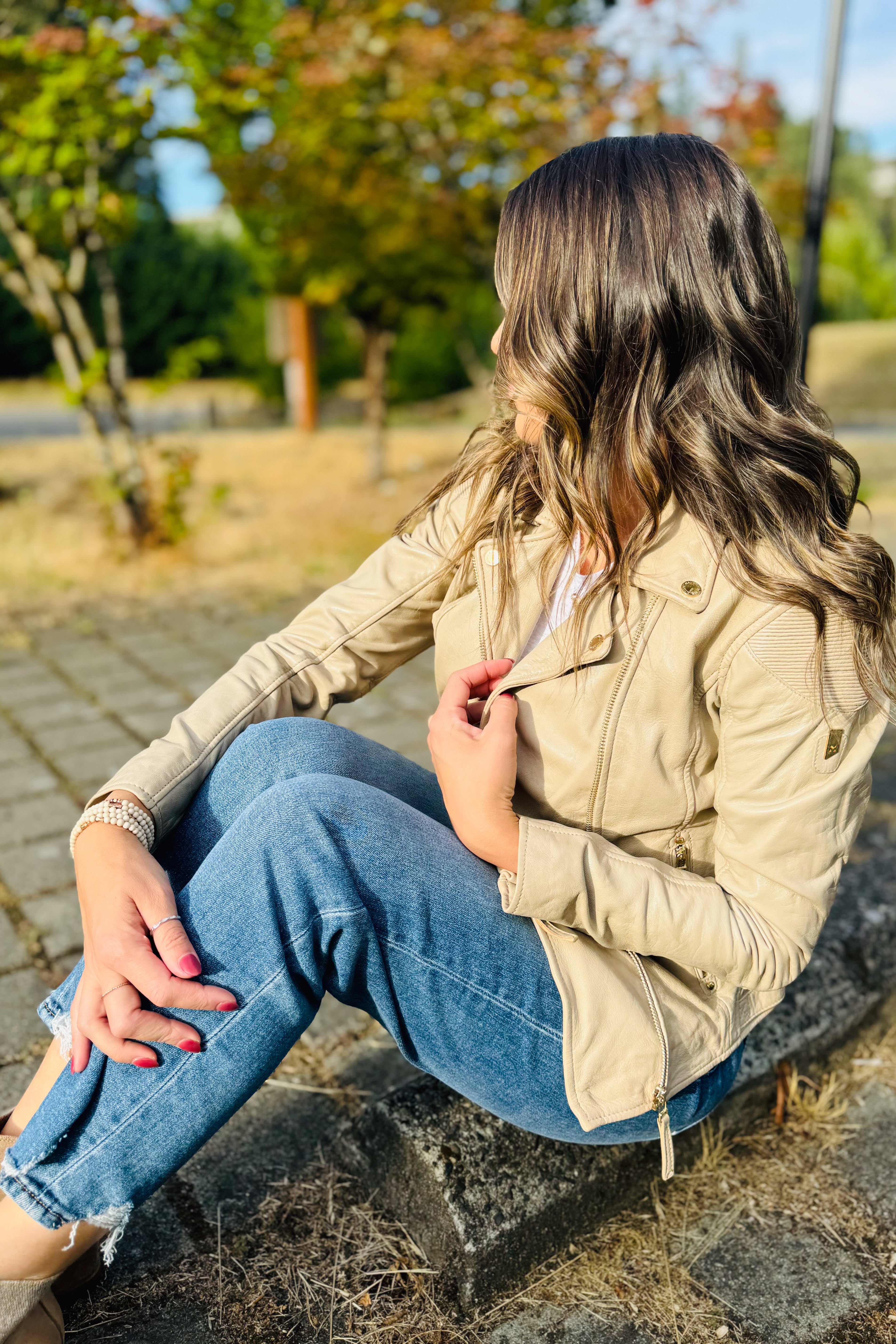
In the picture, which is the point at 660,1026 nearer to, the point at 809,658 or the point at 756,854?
the point at 756,854

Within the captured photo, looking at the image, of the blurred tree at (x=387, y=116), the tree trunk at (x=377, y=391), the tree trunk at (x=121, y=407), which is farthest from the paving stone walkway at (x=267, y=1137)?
the tree trunk at (x=377, y=391)

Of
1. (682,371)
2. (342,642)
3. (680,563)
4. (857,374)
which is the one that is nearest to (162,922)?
(342,642)

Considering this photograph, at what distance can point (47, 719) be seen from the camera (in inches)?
144

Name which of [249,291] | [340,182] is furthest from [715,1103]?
[249,291]

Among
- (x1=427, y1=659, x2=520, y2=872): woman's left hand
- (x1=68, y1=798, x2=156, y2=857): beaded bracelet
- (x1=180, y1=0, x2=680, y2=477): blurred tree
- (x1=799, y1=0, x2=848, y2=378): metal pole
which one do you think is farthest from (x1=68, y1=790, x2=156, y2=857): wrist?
(x1=180, y1=0, x2=680, y2=477): blurred tree

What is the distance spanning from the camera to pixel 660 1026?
Result: 129cm

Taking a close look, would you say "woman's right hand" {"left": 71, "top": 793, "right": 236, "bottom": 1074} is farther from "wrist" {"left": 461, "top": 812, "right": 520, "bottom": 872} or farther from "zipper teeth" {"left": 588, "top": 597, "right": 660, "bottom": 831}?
"zipper teeth" {"left": 588, "top": 597, "right": 660, "bottom": 831}

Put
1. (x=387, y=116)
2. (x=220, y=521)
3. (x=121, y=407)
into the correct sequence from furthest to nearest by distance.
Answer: (x=220, y=521), (x=387, y=116), (x=121, y=407)

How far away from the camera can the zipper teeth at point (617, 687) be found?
1.34 m

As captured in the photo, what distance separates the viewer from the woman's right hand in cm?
118

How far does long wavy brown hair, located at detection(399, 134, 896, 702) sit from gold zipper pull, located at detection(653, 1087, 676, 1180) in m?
0.55

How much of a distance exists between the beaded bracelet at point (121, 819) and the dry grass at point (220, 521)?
13.0ft

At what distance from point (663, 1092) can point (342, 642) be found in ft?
2.61

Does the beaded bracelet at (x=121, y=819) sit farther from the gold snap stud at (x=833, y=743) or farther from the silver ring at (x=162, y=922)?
the gold snap stud at (x=833, y=743)
